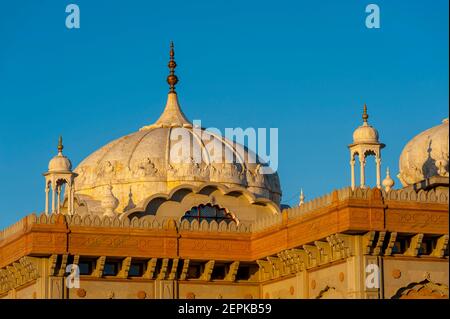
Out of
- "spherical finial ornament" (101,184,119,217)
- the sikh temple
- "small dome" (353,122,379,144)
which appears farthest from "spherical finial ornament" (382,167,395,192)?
"spherical finial ornament" (101,184,119,217)

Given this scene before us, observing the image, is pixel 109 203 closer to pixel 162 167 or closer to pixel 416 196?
pixel 162 167

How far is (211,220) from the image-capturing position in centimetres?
5181

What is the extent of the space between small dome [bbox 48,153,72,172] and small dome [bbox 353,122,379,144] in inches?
412

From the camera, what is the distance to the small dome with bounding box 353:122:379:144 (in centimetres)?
4788

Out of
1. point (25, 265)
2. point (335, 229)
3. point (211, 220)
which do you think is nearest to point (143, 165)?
point (211, 220)

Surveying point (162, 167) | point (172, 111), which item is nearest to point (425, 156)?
point (162, 167)

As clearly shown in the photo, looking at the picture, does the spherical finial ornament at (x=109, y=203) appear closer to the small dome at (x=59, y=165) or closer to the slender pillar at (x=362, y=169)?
the small dome at (x=59, y=165)

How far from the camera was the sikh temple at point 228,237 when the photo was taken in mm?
44000

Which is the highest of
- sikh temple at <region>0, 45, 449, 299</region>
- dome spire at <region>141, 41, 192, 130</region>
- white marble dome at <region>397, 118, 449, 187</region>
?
dome spire at <region>141, 41, 192, 130</region>

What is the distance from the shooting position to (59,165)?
51.8m

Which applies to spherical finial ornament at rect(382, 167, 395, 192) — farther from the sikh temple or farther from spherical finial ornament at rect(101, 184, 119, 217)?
spherical finial ornament at rect(101, 184, 119, 217)

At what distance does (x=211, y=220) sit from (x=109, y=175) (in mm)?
7118

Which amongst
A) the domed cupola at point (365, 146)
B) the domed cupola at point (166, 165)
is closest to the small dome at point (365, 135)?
the domed cupola at point (365, 146)

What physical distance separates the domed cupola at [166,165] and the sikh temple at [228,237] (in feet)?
0.27
